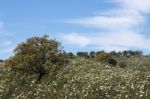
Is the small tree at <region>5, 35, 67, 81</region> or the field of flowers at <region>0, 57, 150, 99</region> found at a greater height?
the small tree at <region>5, 35, 67, 81</region>

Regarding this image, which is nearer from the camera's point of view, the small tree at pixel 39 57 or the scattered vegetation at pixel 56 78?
the scattered vegetation at pixel 56 78

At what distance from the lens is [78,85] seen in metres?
45.9

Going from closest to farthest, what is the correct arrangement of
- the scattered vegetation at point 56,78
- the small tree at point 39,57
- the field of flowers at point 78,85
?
the field of flowers at point 78,85 < the scattered vegetation at point 56,78 < the small tree at point 39,57

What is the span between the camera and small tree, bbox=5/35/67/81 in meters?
51.9

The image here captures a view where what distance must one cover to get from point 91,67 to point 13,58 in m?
8.54

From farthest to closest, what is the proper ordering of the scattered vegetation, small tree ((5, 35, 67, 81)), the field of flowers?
small tree ((5, 35, 67, 81))
the scattered vegetation
the field of flowers

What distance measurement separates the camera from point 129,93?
3969 centimetres

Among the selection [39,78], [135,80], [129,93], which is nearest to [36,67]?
[39,78]

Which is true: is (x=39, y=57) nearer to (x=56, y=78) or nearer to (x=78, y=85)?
(x=56, y=78)

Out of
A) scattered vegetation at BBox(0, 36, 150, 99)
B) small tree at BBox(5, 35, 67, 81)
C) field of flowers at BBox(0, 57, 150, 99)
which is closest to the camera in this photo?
field of flowers at BBox(0, 57, 150, 99)

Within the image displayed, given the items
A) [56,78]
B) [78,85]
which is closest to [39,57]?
[56,78]

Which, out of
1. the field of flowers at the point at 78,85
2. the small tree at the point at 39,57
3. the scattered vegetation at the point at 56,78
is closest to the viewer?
the field of flowers at the point at 78,85

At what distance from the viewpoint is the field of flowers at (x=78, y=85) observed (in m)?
40.5

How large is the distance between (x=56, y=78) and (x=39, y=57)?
98.3 inches
